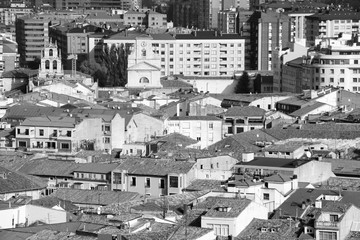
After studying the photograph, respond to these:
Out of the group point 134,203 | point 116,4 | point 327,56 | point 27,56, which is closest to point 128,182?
point 134,203

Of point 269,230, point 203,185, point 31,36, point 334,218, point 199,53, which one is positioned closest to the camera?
point 334,218

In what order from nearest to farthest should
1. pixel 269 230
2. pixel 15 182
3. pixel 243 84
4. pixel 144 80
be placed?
pixel 269 230 < pixel 15 182 < pixel 144 80 < pixel 243 84

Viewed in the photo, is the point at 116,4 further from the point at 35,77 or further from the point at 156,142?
the point at 156,142

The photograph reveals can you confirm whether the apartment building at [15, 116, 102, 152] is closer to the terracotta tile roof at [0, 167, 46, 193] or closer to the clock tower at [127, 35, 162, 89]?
the terracotta tile roof at [0, 167, 46, 193]

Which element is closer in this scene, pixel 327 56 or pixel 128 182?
pixel 128 182

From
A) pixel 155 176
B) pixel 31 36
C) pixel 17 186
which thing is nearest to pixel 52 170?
pixel 155 176

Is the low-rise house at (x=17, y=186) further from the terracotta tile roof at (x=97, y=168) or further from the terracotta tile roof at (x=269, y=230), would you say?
the terracotta tile roof at (x=269, y=230)

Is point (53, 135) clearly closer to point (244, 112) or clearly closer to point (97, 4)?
point (244, 112)
